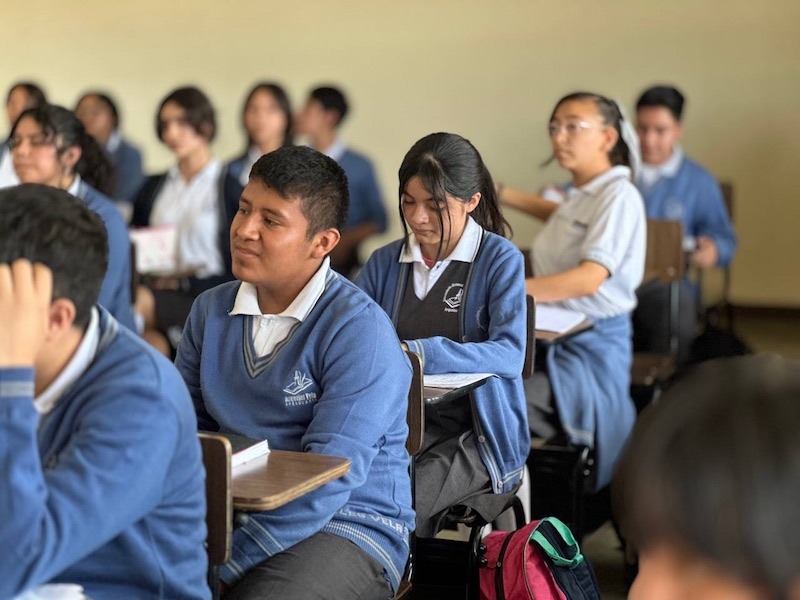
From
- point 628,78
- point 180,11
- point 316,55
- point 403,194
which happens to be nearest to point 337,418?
point 403,194

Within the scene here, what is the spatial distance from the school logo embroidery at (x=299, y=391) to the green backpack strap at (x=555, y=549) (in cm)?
56

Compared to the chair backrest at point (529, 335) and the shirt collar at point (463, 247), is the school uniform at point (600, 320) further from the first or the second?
the shirt collar at point (463, 247)

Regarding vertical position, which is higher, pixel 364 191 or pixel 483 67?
pixel 483 67

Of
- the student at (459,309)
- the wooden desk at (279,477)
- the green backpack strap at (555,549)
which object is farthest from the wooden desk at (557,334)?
the wooden desk at (279,477)

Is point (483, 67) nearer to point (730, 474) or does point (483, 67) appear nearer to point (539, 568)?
point (539, 568)

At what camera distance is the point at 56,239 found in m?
1.35

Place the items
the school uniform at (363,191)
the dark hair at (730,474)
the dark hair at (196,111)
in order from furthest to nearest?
the school uniform at (363,191) < the dark hair at (196,111) < the dark hair at (730,474)

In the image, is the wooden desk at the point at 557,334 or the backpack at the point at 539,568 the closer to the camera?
the backpack at the point at 539,568

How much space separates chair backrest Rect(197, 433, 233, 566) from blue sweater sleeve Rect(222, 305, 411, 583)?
0.74ft

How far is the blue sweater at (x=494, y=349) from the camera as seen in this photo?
2377mm

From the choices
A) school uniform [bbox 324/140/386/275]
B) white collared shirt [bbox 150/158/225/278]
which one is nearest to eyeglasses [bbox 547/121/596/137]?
white collared shirt [bbox 150/158/225/278]

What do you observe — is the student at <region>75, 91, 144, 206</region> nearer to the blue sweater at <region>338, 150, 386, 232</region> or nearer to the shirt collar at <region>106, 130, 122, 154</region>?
the shirt collar at <region>106, 130, 122, 154</region>

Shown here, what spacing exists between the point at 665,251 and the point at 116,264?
210 centimetres

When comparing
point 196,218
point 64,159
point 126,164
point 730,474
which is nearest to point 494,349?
point 730,474
